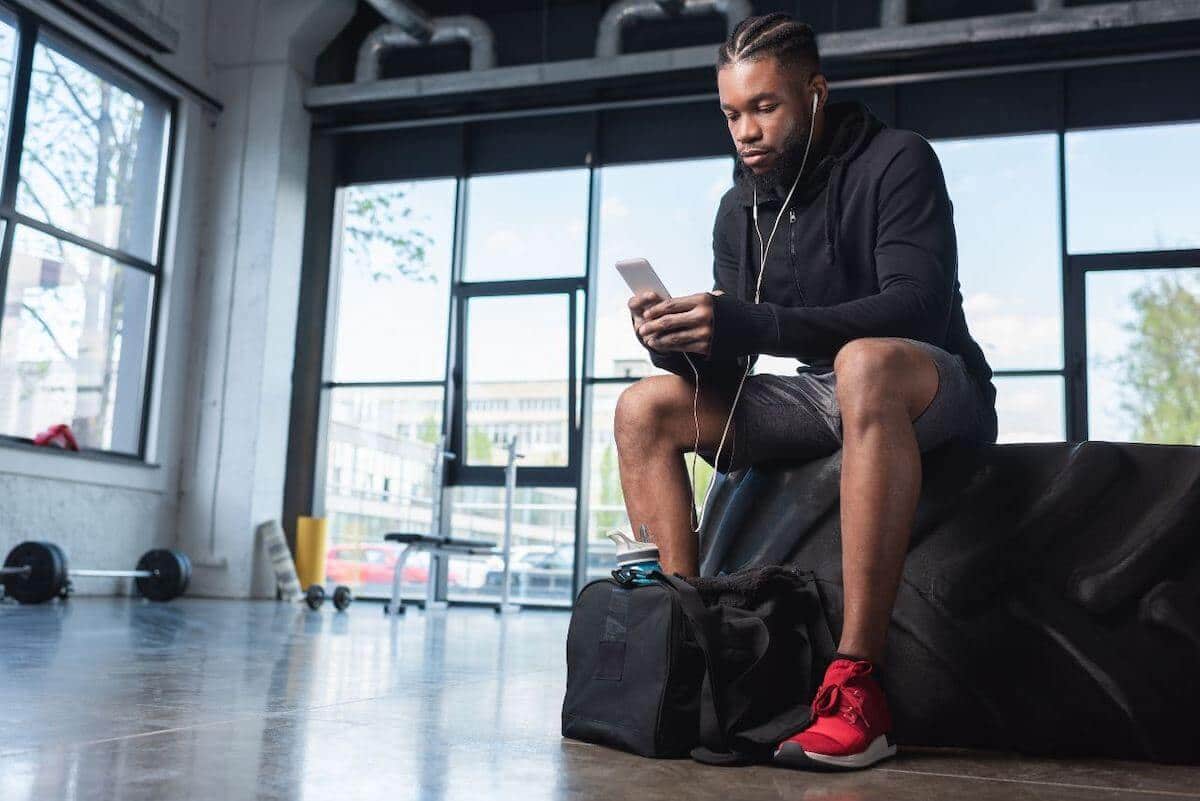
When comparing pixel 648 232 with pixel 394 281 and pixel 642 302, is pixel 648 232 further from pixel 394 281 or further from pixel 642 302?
pixel 642 302

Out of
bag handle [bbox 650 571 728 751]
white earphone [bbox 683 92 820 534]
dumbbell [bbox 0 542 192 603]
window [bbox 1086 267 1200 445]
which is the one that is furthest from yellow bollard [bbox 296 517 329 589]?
bag handle [bbox 650 571 728 751]

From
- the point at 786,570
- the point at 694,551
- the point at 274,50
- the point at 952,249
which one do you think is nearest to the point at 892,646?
the point at 786,570

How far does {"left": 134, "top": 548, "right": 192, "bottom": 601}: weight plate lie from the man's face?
422 centimetres

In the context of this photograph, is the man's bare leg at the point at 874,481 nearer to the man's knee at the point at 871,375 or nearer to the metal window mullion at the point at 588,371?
the man's knee at the point at 871,375

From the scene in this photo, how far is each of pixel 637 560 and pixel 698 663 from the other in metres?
0.17

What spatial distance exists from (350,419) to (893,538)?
557 centimetres

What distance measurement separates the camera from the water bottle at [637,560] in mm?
1393

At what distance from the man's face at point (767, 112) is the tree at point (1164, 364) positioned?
419cm

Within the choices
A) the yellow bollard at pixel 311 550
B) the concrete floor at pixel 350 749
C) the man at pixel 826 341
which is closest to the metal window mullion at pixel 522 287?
the yellow bollard at pixel 311 550

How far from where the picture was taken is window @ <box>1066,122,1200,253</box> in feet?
17.6

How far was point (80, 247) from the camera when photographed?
5.53 meters

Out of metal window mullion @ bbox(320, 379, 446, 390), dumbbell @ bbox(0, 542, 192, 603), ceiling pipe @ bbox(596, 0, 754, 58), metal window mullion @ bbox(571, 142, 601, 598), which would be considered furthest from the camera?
metal window mullion @ bbox(320, 379, 446, 390)

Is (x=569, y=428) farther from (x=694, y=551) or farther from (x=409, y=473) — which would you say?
(x=694, y=551)

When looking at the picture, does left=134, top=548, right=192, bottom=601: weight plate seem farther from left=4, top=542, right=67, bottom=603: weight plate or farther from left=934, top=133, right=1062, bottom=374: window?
left=934, top=133, right=1062, bottom=374: window
